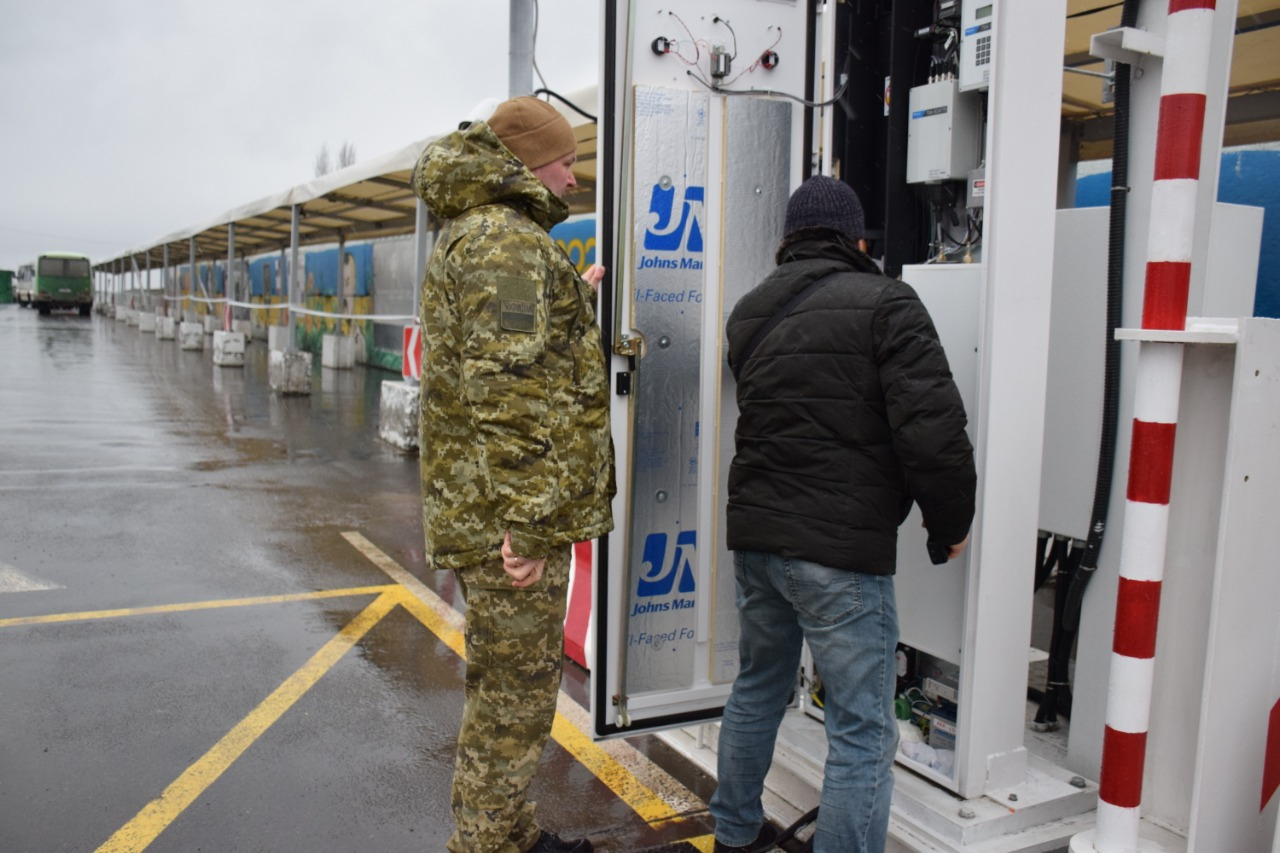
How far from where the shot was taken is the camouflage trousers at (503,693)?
2582 millimetres

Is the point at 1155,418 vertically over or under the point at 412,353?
over

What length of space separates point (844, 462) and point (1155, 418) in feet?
2.35

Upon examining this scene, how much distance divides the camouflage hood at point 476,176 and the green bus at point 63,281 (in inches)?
2187

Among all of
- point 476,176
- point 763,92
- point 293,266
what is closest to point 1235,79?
point 763,92

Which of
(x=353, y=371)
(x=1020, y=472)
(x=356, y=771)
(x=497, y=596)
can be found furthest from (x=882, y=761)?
(x=353, y=371)

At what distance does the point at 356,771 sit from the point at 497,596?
57.1 inches

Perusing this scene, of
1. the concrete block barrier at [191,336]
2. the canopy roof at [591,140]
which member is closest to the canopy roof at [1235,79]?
the canopy roof at [591,140]

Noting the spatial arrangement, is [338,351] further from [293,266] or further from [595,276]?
[595,276]

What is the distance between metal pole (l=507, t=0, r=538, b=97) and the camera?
21.3 ft

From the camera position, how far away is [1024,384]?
283 centimetres

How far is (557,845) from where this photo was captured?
9.51 ft

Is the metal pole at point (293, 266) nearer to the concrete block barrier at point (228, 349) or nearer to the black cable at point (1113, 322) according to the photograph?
the concrete block barrier at point (228, 349)

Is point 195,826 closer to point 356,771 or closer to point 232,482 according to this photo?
point 356,771

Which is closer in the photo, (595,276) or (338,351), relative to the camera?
(595,276)
